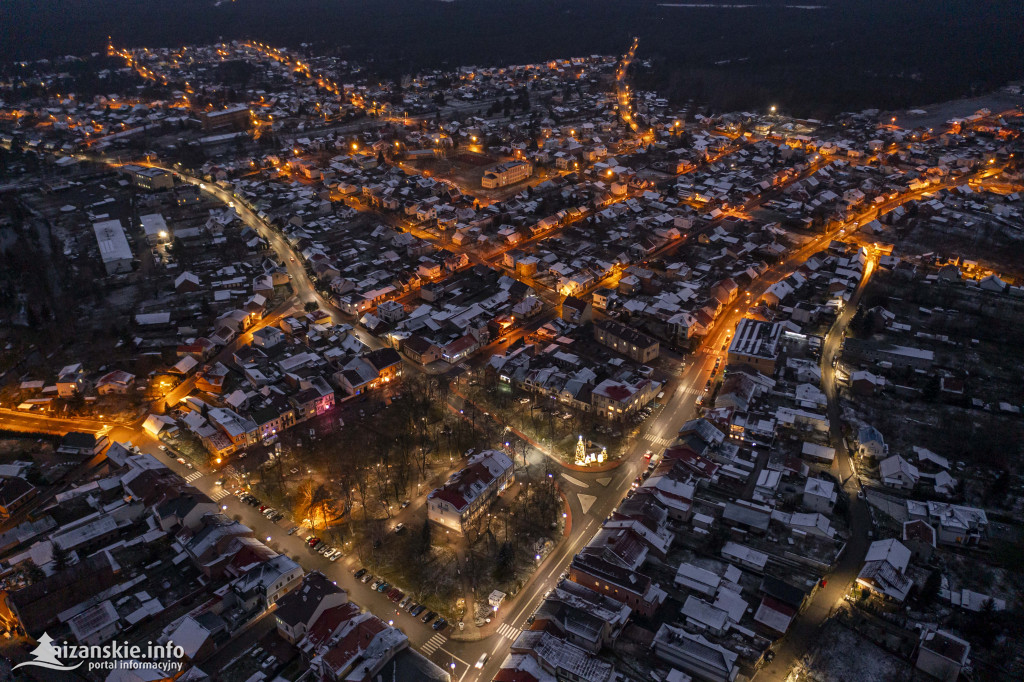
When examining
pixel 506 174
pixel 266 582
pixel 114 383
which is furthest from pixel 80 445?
pixel 506 174

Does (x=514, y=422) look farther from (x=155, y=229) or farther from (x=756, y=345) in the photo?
(x=155, y=229)

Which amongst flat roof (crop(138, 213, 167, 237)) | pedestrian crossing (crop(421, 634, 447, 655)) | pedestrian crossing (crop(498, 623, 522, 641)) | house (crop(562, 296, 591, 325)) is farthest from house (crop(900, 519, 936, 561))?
flat roof (crop(138, 213, 167, 237))

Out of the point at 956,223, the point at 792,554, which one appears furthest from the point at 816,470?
the point at 956,223

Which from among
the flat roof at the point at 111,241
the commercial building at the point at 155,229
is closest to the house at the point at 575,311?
the flat roof at the point at 111,241

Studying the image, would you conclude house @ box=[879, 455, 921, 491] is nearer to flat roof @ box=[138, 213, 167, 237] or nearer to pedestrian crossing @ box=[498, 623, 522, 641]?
pedestrian crossing @ box=[498, 623, 522, 641]

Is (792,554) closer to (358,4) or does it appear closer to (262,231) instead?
(262,231)

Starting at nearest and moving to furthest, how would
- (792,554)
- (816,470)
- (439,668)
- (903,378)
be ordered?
(439,668) < (792,554) < (816,470) < (903,378)

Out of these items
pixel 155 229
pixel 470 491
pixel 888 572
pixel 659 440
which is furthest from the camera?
pixel 155 229
